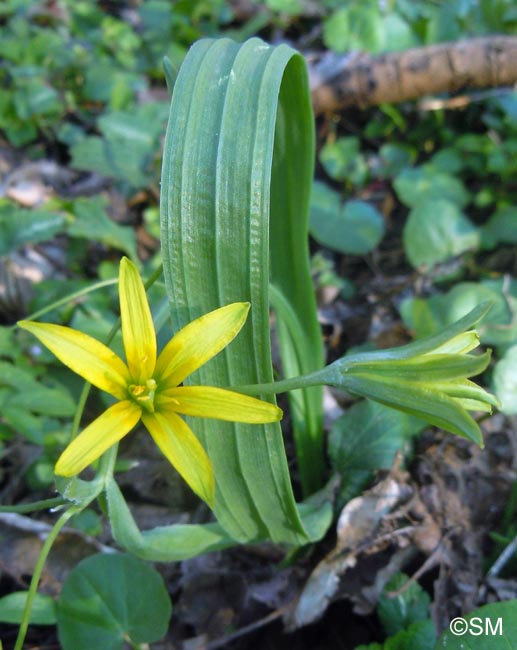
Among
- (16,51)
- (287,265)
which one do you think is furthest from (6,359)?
(16,51)

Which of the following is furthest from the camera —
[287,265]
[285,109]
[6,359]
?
[6,359]

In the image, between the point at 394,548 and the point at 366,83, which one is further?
the point at 366,83

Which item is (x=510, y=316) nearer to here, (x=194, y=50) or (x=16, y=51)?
(x=194, y=50)

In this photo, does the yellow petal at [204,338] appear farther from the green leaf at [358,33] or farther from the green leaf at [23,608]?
the green leaf at [358,33]

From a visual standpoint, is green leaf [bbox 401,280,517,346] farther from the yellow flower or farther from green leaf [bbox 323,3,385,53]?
green leaf [bbox 323,3,385,53]

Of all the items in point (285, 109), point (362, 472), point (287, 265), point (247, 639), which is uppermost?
point (285, 109)

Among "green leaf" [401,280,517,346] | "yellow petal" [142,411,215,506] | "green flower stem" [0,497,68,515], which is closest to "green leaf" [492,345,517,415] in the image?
"green leaf" [401,280,517,346]

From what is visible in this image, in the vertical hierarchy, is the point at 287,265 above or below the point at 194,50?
below

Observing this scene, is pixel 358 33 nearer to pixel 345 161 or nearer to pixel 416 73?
pixel 416 73
